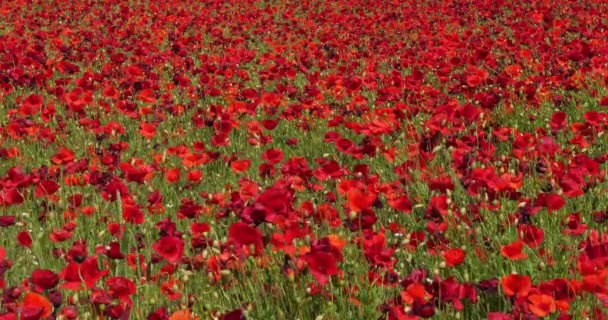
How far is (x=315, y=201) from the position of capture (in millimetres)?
3629

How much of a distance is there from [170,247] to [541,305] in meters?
1.09

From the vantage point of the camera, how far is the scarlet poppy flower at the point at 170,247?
229cm

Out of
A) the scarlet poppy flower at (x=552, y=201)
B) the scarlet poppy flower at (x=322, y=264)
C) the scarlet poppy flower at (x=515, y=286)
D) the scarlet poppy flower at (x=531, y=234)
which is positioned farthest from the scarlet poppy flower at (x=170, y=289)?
the scarlet poppy flower at (x=552, y=201)

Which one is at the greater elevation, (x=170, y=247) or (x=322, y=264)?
(x=322, y=264)

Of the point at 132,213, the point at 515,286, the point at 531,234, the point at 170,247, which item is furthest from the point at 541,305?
the point at 132,213

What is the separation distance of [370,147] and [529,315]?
4.90 ft

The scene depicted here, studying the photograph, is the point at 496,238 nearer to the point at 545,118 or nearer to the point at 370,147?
the point at 370,147

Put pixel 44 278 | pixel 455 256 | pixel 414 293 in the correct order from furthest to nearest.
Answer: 1. pixel 455 256
2. pixel 44 278
3. pixel 414 293

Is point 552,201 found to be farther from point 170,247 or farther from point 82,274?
point 82,274

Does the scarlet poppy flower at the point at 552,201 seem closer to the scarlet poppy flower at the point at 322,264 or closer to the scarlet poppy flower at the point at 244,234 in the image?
the scarlet poppy flower at the point at 322,264

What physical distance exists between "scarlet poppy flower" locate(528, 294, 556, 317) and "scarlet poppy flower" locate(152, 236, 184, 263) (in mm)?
1036

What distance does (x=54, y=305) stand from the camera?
214 centimetres

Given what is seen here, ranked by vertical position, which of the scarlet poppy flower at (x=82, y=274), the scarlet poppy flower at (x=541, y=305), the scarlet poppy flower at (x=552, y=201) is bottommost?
the scarlet poppy flower at (x=82, y=274)

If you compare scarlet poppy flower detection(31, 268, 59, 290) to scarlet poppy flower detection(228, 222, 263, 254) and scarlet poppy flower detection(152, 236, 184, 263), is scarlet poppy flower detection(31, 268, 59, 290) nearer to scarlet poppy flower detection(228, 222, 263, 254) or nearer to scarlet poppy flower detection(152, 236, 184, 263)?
scarlet poppy flower detection(152, 236, 184, 263)
